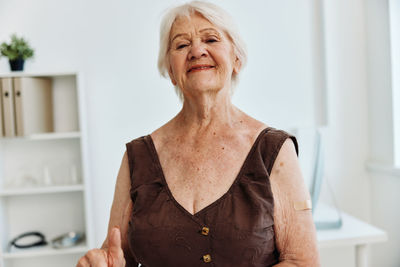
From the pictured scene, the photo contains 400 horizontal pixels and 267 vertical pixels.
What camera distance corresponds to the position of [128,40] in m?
3.01

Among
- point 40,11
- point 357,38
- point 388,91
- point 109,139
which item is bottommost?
point 109,139

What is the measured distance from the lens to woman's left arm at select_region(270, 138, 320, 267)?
3.64 ft

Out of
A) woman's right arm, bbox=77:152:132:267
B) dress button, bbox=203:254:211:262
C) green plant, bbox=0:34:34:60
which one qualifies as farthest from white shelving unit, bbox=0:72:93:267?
dress button, bbox=203:254:211:262

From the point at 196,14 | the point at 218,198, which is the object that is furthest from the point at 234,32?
the point at 218,198

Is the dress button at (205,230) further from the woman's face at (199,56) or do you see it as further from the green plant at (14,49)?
the green plant at (14,49)

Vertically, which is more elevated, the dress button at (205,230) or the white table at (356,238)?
the dress button at (205,230)

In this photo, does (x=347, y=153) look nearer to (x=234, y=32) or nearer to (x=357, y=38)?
(x=357, y=38)

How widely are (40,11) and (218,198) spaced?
2.45 m

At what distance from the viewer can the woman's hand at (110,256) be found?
3.48 feet

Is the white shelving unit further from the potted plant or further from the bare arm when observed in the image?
the bare arm

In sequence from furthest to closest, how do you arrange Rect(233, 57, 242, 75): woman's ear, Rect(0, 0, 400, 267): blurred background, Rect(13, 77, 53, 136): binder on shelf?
Rect(0, 0, 400, 267): blurred background
Rect(13, 77, 53, 136): binder on shelf
Rect(233, 57, 242, 75): woman's ear

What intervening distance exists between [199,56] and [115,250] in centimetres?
61

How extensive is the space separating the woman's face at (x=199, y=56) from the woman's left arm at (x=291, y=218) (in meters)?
0.32

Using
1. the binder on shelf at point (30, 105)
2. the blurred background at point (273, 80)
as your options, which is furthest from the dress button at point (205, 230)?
the binder on shelf at point (30, 105)
